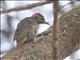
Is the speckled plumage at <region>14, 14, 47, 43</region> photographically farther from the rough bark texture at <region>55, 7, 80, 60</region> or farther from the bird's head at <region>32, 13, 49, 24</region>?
the rough bark texture at <region>55, 7, 80, 60</region>

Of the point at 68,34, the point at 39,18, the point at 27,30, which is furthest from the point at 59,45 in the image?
the point at 39,18

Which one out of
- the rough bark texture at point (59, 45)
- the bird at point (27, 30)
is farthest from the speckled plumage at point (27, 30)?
the rough bark texture at point (59, 45)

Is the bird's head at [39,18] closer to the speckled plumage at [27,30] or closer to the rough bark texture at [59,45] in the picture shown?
the speckled plumage at [27,30]

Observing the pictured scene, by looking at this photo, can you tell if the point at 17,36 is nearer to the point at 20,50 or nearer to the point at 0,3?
the point at 20,50

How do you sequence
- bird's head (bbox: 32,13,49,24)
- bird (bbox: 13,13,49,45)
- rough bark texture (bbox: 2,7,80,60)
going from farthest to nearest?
1. bird's head (bbox: 32,13,49,24)
2. bird (bbox: 13,13,49,45)
3. rough bark texture (bbox: 2,7,80,60)

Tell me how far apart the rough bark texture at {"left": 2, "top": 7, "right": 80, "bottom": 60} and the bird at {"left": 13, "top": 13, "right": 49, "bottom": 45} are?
3.5 inches

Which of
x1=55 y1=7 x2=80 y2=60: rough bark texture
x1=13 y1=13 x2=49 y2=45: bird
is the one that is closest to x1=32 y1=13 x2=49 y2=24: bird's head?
x1=13 y1=13 x2=49 y2=45: bird

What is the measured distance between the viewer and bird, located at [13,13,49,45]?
150 centimetres

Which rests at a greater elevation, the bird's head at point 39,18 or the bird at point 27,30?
the bird's head at point 39,18

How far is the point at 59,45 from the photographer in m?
1.22

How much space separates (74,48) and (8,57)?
0.35 meters

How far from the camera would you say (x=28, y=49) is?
4.15 ft

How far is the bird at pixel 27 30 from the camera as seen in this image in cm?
150

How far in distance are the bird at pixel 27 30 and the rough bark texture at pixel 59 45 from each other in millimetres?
89
